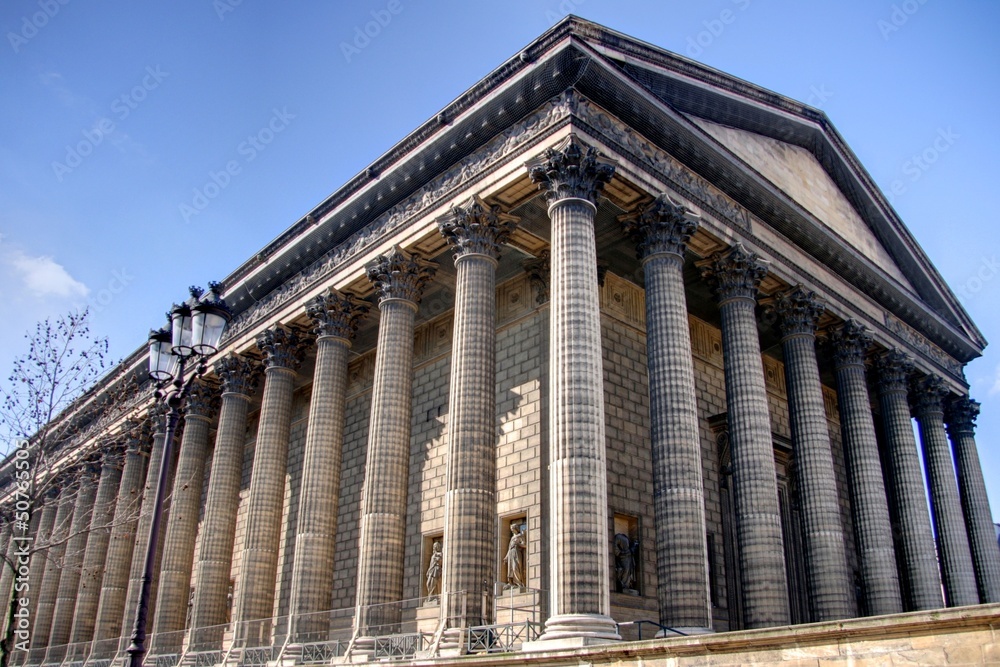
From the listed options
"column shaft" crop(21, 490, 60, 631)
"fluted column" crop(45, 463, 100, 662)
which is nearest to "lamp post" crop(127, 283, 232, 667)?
"fluted column" crop(45, 463, 100, 662)

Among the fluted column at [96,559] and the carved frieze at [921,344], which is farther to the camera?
the fluted column at [96,559]

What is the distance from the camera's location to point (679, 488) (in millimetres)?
18500

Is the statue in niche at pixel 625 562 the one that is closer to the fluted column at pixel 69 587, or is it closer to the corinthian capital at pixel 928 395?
the corinthian capital at pixel 928 395

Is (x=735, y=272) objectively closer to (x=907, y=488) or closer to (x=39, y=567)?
(x=907, y=488)

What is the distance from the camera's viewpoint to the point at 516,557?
2159 cm

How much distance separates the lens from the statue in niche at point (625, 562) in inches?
855

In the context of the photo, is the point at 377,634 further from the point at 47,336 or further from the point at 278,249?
the point at 278,249

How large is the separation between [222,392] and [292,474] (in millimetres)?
4214

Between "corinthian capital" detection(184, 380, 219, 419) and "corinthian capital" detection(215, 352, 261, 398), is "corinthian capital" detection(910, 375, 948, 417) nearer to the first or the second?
"corinthian capital" detection(215, 352, 261, 398)

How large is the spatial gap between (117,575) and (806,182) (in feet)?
102

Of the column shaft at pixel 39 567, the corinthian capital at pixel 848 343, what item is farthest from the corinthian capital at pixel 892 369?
the column shaft at pixel 39 567

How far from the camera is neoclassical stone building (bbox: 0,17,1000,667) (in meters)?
18.6

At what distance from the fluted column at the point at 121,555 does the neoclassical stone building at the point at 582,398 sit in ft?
0.66

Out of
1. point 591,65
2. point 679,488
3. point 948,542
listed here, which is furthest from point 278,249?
point 948,542
